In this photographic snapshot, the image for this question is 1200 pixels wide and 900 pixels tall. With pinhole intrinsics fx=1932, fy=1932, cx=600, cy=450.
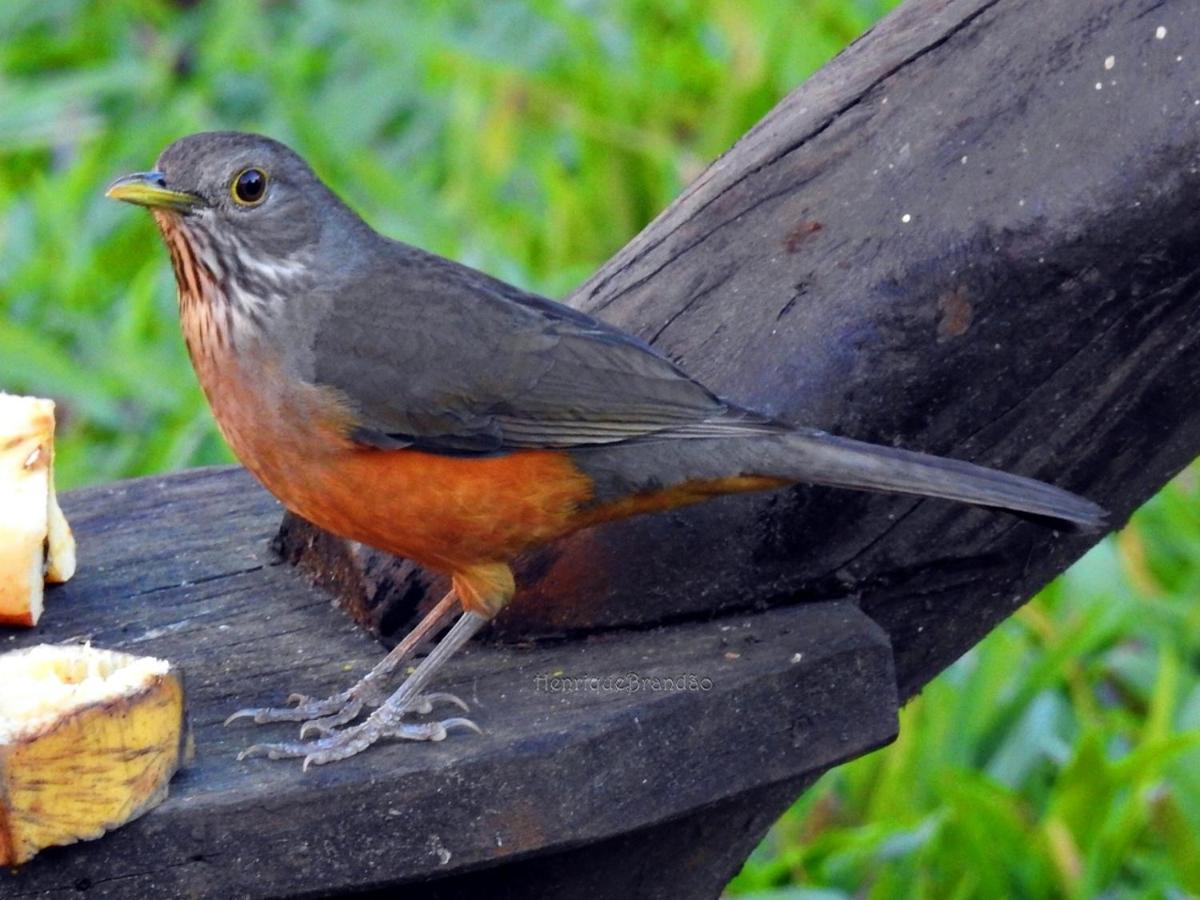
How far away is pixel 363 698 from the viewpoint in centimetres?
347

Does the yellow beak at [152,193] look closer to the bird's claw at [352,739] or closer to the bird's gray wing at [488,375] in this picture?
the bird's gray wing at [488,375]

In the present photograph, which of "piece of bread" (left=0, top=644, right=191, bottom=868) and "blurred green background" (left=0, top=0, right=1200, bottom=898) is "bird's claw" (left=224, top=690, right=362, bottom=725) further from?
"blurred green background" (left=0, top=0, right=1200, bottom=898)

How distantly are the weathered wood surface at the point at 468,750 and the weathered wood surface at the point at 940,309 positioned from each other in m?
0.17

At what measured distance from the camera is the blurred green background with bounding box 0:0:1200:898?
495 centimetres

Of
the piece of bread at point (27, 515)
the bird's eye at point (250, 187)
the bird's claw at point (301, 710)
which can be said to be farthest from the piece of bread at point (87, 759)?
the bird's eye at point (250, 187)

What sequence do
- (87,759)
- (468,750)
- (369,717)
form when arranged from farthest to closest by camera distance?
1. (369,717)
2. (468,750)
3. (87,759)

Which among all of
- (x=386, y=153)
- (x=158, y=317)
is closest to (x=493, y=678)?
(x=158, y=317)

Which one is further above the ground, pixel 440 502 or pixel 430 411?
pixel 430 411

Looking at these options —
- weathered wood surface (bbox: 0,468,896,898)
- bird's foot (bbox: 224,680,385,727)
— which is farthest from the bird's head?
bird's foot (bbox: 224,680,385,727)

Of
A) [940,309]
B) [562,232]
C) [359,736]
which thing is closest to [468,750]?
[359,736]

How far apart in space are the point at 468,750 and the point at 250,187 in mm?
1405

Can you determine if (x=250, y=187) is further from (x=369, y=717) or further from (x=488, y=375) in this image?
(x=369, y=717)

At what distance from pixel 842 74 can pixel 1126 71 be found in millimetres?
600

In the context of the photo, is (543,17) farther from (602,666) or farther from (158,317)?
(602,666)
